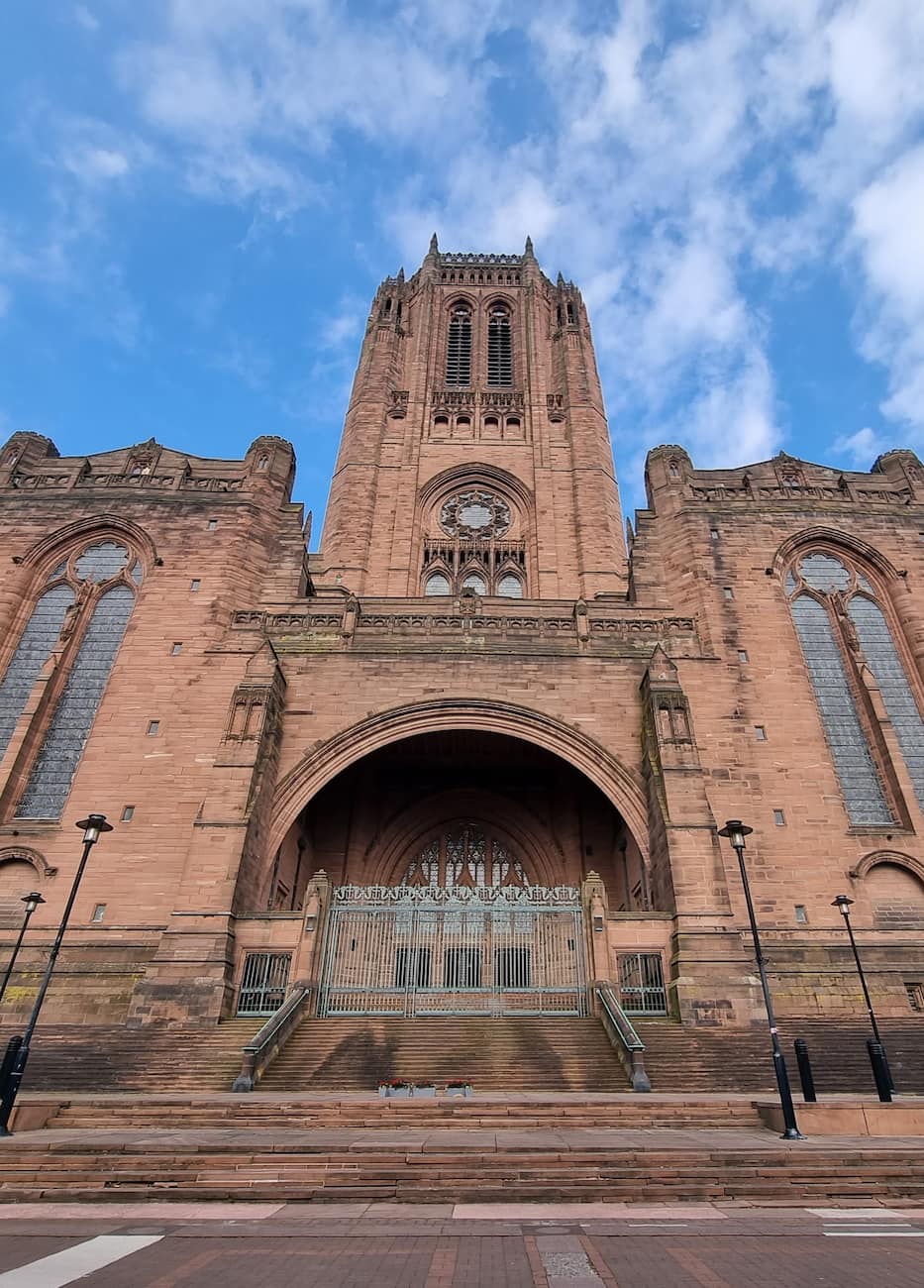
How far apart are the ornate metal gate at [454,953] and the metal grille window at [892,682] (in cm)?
1072

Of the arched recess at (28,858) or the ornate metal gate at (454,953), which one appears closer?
the ornate metal gate at (454,953)

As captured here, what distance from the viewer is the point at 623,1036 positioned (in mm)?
12781

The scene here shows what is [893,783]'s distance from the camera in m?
19.3

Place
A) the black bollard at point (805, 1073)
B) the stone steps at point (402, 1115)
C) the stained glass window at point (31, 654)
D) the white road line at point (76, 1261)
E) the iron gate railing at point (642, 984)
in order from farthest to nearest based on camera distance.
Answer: the stained glass window at point (31, 654)
the iron gate railing at point (642, 984)
the black bollard at point (805, 1073)
the stone steps at point (402, 1115)
the white road line at point (76, 1261)

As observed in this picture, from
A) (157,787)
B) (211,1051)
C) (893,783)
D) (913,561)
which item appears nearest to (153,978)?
(211,1051)

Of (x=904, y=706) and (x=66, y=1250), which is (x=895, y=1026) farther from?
(x=66, y=1250)

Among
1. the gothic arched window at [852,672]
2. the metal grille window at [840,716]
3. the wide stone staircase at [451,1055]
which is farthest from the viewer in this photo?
the gothic arched window at [852,672]

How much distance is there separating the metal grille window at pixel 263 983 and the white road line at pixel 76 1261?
33.8 ft

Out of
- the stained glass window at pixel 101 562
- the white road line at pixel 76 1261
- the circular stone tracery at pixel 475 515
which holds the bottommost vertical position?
the white road line at pixel 76 1261

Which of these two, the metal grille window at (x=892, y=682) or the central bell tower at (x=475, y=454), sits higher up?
the central bell tower at (x=475, y=454)

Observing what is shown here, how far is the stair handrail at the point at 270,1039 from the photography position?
11.8 m

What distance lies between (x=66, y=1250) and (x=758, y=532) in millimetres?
24572

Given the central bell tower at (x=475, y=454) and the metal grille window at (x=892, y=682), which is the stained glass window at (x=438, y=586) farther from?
the metal grille window at (x=892, y=682)

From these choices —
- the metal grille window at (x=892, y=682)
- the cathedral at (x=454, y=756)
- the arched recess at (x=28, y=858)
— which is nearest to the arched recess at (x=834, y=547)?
the cathedral at (x=454, y=756)
